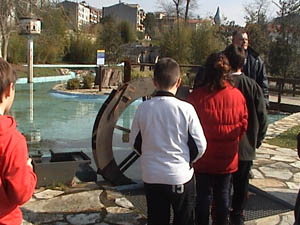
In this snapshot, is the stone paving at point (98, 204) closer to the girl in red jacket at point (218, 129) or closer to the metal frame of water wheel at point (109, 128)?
the metal frame of water wheel at point (109, 128)

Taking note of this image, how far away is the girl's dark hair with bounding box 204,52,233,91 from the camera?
8.60 ft

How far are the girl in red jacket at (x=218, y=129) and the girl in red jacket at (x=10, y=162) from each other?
1.32 meters

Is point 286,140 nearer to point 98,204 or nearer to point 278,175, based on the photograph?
point 278,175

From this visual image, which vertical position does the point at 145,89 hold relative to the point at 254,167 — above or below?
above

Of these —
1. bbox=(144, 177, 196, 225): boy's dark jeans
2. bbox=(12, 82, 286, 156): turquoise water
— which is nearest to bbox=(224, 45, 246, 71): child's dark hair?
bbox=(144, 177, 196, 225): boy's dark jeans

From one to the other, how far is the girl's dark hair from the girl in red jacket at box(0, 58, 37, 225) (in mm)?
1365

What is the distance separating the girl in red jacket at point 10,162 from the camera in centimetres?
157

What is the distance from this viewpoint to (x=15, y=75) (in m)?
1.70

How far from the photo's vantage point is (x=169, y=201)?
2.40m

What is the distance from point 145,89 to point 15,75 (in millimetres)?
2711

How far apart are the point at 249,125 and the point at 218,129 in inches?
18.3

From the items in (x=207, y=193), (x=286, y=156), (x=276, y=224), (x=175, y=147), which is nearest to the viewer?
(x=175, y=147)

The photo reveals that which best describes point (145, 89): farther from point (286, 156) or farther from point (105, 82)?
point (105, 82)

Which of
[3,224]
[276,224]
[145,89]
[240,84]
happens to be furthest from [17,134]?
[145,89]
